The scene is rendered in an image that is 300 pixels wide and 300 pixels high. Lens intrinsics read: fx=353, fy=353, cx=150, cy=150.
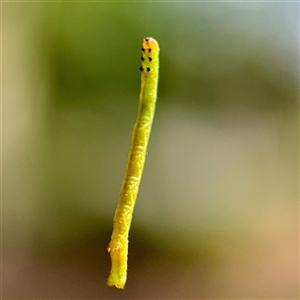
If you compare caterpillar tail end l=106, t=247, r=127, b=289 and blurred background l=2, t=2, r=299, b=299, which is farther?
blurred background l=2, t=2, r=299, b=299

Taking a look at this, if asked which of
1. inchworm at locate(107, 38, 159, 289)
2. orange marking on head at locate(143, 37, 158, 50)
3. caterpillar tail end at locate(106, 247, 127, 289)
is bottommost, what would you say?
caterpillar tail end at locate(106, 247, 127, 289)

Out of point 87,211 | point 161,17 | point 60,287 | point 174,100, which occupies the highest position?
point 161,17

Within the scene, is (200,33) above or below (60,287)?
above

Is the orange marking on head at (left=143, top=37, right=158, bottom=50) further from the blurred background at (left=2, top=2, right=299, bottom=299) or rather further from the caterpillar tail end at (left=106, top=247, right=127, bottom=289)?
the blurred background at (left=2, top=2, right=299, bottom=299)

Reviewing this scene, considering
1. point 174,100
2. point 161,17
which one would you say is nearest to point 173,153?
point 174,100

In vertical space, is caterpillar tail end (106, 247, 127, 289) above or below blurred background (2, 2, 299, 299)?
below

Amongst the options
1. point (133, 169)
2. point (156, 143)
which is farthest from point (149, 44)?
point (156, 143)

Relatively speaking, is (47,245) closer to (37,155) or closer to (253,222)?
(37,155)

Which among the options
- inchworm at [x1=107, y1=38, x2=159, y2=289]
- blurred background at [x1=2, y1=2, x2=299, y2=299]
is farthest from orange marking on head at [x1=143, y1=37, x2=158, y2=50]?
blurred background at [x1=2, y1=2, x2=299, y2=299]
